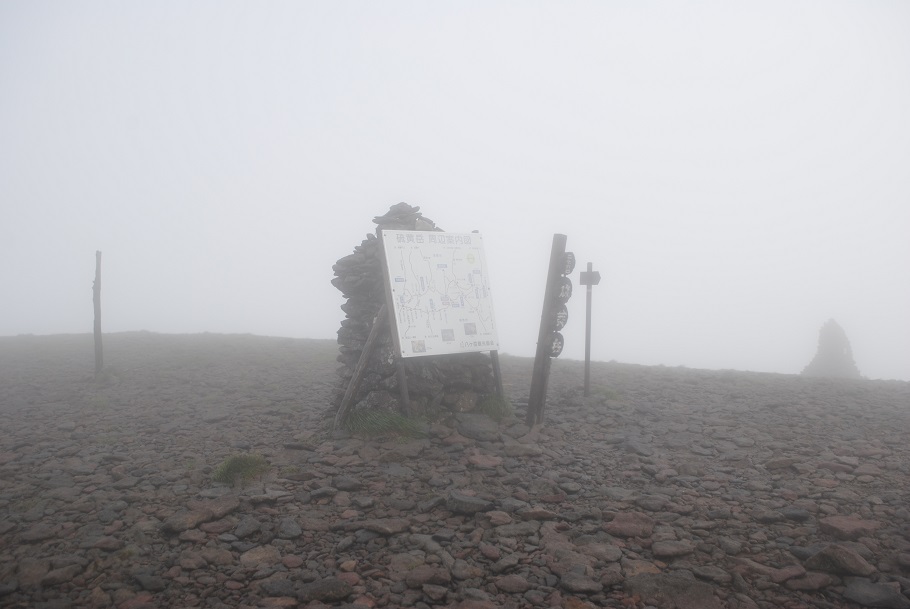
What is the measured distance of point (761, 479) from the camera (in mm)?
7887

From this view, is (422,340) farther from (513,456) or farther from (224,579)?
(224,579)

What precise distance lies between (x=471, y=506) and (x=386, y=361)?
4.21 metres

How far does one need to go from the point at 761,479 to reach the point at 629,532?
2691mm

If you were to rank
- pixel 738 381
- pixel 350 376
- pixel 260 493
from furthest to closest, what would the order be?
pixel 738 381, pixel 350 376, pixel 260 493

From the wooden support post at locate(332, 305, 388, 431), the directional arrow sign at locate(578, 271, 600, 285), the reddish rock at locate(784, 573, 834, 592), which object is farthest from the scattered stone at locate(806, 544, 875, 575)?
the directional arrow sign at locate(578, 271, 600, 285)

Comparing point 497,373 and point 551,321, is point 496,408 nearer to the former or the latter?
point 497,373

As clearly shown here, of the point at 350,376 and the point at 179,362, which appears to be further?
the point at 179,362

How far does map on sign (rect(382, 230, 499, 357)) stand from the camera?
10531mm

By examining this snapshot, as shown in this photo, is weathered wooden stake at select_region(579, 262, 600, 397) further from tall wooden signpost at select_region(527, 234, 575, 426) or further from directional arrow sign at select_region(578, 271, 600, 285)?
tall wooden signpost at select_region(527, 234, 575, 426)

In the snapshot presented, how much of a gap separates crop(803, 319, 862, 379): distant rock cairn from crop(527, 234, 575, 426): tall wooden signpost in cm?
1911

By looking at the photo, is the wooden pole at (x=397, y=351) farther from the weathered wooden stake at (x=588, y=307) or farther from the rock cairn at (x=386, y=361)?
the weathered wooden stake at (x=588, y=307)

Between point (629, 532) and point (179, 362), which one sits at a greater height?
point (179, 362)

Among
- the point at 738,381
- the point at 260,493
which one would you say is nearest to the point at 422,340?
the point at 260,493

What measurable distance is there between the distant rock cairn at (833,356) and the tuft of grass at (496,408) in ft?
63.4
